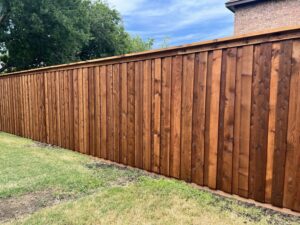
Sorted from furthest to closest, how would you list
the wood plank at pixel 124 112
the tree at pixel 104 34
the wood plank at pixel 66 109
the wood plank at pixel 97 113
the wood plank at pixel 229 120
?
the tree at pixel 104 34
the wood plank at pixel 66 109
the wood plank at pixel 97 113
the wood plank at pixel 124 112
the wood plank at pixel 229 120

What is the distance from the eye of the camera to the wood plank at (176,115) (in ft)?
12.4

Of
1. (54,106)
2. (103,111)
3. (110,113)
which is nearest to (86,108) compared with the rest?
(103,111)

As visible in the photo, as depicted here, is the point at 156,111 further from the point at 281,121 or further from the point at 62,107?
the point at 62,107

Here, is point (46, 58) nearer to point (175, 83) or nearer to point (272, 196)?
point (175, 83)

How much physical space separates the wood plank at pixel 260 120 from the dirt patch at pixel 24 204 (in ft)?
7.68

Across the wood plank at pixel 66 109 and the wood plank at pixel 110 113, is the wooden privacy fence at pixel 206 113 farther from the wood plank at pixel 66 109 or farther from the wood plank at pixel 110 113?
the wood plank at pixel 66 109

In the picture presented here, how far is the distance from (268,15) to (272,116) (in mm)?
10707

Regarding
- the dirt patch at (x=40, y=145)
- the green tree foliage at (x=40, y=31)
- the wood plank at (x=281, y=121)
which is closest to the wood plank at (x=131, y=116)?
the wood plank at (x=281, y=121)

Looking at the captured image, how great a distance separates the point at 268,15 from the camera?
11.8 metres

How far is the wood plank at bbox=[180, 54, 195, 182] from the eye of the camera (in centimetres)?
363

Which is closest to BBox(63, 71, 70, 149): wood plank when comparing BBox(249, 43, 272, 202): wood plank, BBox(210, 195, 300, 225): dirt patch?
BBox(210, 195, 300, 225): dirt patch

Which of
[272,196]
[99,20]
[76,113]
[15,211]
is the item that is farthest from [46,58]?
[272,196]

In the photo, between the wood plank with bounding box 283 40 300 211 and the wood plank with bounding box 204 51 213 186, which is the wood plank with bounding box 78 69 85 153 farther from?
the wood plank with bounding box 283 40 300 211

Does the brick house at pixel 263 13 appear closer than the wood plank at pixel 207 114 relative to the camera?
No
